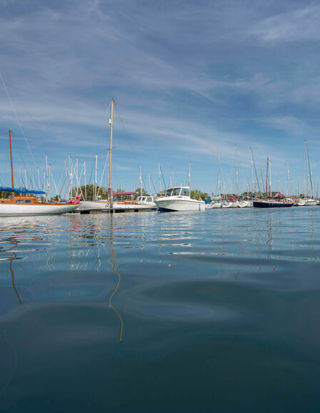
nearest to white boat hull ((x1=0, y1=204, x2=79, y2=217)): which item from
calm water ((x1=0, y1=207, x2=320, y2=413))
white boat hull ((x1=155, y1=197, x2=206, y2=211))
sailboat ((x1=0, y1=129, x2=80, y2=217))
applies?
sailboat ((x1=0, y1=129, x2=80, y2=217))

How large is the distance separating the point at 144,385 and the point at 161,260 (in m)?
2.78

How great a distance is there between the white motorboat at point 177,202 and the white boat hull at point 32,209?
9.19 metres

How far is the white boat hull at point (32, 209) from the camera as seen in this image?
22428mm

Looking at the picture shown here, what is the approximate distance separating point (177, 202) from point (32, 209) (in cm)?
1445

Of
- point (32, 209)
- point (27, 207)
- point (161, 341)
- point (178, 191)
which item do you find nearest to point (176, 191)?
point (178, 191)

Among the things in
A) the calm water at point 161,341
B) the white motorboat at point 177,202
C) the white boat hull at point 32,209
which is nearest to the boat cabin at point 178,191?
the white motorboat at point 177,202

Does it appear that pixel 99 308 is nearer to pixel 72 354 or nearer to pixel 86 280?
pixel 72 354

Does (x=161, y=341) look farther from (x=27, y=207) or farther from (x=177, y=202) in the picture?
(x=177, y=202)

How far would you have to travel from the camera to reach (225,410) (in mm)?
1041

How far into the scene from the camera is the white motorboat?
30812 millimetres

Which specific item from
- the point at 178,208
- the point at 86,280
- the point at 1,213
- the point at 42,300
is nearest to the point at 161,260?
the point at 86,280

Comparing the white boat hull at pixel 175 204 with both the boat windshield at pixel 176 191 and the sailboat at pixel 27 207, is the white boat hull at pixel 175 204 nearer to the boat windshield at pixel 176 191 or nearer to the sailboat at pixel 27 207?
the boat windshield at pixel 176 191

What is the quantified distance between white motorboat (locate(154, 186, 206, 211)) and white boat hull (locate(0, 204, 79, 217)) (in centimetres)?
919

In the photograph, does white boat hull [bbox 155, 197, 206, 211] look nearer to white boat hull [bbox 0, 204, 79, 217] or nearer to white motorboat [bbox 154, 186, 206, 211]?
white motorboat [bbox 154, 186, 206, 211]
